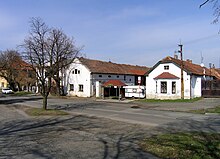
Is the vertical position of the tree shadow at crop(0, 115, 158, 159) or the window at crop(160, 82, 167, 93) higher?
the window at crop(160, 82, 167, 93)

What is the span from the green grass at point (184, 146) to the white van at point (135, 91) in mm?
27185

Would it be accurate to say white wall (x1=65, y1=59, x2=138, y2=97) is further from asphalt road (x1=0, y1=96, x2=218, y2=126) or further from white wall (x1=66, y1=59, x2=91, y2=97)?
asphalt road (x1=0, y1=96, x2=218, y2=126)

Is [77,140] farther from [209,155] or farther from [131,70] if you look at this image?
[131,70]

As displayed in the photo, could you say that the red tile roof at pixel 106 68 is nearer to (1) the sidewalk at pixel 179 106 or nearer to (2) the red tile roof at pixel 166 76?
(2) the red tile roof at pixel 166 76

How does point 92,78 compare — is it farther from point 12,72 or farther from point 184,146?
point 184,146

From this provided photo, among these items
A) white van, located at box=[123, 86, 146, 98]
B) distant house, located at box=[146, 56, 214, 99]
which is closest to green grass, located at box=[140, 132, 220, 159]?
distant house, located at box=[146, 56, 214, 99]

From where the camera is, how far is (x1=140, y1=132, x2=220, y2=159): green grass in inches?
299

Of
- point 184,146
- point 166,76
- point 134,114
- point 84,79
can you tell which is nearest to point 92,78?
point 84,79

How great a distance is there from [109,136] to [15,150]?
4.03 m

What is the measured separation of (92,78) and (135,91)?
8754 millimetres

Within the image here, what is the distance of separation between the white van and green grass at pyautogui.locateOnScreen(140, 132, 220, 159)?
27185mm

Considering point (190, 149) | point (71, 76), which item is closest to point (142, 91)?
point (71, 76)

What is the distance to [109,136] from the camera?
11031 mm

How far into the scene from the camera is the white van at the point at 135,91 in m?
37.8
